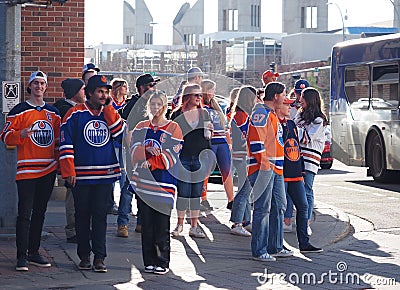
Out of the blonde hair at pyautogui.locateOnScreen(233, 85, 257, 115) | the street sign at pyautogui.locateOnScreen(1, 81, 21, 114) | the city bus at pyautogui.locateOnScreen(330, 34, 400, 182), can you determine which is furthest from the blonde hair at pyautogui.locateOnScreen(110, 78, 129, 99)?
the city bus at pyautogui.locateOnScreen(330, 34, 400, 182)

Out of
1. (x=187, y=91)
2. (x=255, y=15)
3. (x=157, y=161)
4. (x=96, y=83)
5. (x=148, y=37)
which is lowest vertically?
(x=157, y=161)

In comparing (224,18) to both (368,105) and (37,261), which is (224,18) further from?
(37,261)

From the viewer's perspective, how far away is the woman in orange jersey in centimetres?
916

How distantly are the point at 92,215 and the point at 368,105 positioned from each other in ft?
39.8

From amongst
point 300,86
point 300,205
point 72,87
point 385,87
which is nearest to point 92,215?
point 72,87

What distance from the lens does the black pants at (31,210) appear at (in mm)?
9172

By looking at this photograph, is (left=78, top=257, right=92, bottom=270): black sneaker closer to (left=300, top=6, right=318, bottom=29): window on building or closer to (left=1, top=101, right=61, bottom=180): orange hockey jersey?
(left=1, top=101, right=61, bottom=180): orange hockey jersey

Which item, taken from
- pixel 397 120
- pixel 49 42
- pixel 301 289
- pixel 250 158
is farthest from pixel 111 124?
pixel 397 120

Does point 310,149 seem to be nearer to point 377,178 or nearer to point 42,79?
point 42,79

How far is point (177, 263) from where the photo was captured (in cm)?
979

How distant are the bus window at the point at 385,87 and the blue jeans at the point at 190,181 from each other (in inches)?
345

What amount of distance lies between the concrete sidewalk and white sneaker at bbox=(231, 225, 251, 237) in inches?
3.7

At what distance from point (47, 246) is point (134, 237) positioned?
127cm

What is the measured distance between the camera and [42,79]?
30.6 ft
